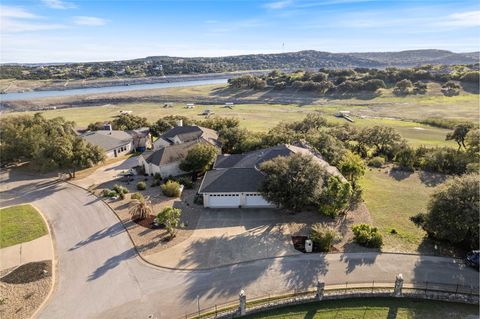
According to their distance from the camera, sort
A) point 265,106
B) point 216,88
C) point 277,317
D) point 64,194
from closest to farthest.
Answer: point 277,317 < point 64,194 < point 265,106 < point 216,88

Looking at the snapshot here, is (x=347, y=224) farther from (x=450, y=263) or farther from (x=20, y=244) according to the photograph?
(x=20, y=244)

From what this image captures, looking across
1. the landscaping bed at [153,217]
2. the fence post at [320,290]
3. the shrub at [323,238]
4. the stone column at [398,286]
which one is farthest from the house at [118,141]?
the stone column at [398,286]

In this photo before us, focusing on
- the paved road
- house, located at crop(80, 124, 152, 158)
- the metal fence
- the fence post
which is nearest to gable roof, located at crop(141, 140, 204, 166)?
house, located at crop(80, 124, 152, 158)

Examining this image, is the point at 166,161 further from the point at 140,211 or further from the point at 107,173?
the point at 140,211

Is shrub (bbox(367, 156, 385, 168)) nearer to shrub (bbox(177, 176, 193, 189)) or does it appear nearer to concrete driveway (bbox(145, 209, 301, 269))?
concrete driveway (bbox(145, 209, 301, 269))

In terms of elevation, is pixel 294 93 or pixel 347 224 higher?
pixel 294 93

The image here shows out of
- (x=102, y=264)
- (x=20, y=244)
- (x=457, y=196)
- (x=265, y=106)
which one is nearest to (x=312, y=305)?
(x=457, y=196)

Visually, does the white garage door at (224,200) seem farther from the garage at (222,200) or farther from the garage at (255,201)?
Answer: the garage at (255,201)
